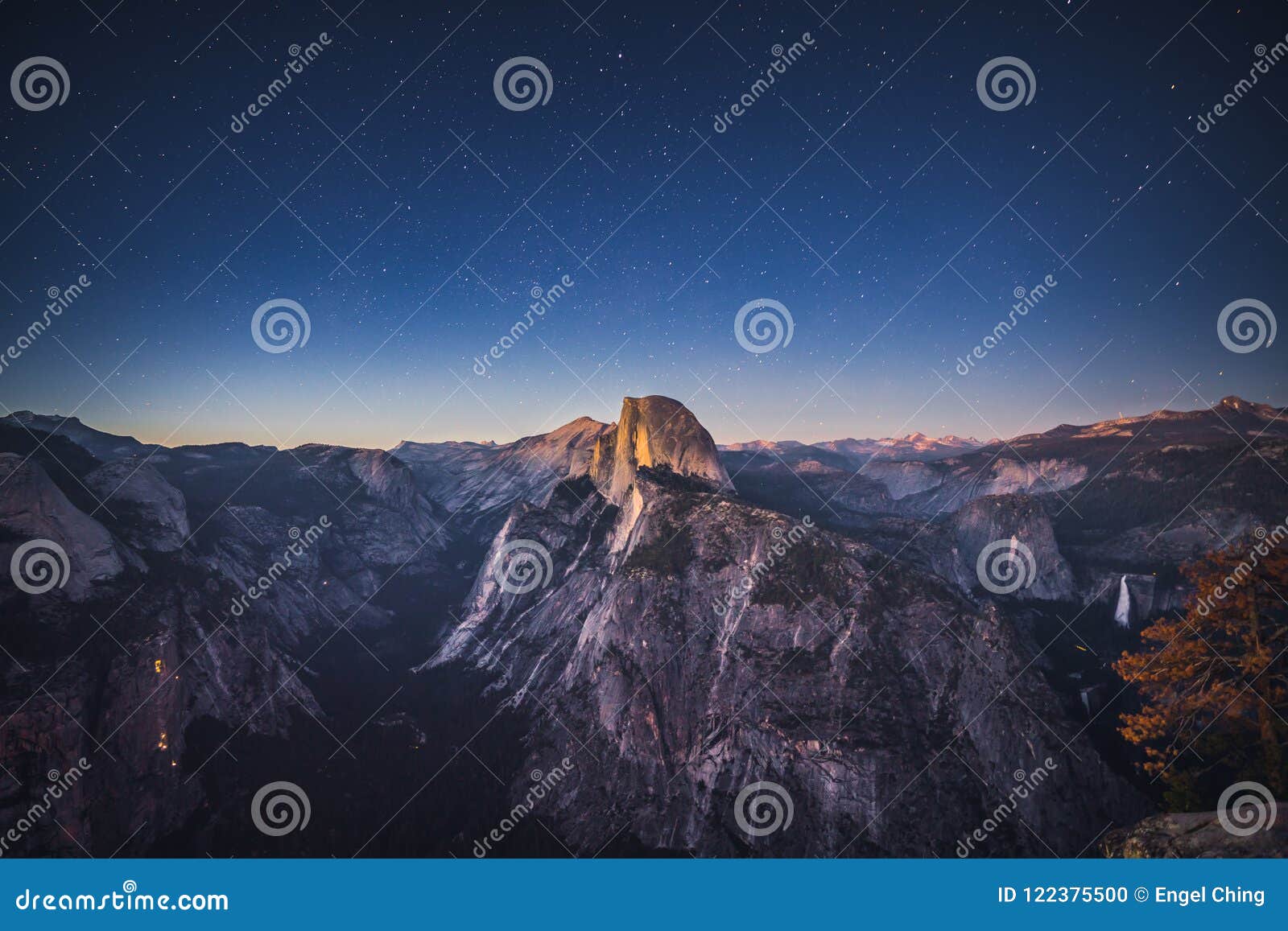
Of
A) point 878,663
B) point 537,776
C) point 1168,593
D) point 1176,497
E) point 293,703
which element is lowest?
point 293,703

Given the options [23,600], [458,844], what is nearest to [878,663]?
[458,844]

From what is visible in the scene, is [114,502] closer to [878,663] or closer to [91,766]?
[91,766]

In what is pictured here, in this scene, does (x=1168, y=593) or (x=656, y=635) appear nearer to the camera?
(x=656, y=635)

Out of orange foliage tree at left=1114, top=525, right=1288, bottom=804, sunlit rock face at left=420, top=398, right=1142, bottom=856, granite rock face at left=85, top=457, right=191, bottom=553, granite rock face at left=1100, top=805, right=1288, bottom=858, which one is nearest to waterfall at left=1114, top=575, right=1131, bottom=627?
sunlit rock face at left=420, top=398, right=1142, bottom=856

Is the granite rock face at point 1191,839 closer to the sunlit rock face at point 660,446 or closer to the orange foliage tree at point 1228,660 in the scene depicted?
the orange foliage tree at point 1228,660

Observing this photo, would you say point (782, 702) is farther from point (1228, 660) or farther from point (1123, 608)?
point (1123, 608)
